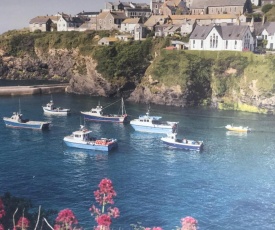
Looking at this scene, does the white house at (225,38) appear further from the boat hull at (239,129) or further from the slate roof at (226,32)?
the boat hull at (239,129)

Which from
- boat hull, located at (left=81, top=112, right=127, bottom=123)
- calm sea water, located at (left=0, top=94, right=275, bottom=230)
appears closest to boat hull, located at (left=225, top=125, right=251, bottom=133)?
calm sea water, located at (left=0, top=94, right=275, bottom=230)

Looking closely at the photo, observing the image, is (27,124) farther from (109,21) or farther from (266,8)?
(266,8)

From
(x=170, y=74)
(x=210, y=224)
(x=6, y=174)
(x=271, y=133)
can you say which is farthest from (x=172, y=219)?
(x=170, y=74)

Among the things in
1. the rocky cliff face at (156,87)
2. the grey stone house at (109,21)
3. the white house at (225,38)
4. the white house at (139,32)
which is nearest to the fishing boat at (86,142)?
the rocky cliff face at (156,87)

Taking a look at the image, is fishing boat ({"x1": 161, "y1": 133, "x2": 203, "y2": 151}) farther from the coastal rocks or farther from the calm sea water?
the coastal rocks

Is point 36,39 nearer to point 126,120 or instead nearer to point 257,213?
point 126,120

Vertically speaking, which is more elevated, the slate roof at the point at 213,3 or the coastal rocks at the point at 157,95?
the slate roof at the point at 213,3
